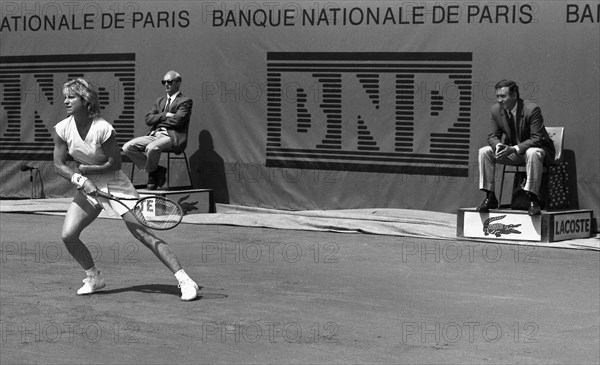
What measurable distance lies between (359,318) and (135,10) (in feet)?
25.5

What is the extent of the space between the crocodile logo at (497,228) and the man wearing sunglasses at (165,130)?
3818 mm

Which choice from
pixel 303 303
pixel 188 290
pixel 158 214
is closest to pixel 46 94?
pixel 158 214

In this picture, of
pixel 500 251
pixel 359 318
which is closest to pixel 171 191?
pixel 500 251

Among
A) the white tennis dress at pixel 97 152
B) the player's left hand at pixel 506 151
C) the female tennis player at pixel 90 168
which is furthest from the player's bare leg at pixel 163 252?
the player's left hand at pixel 506 151

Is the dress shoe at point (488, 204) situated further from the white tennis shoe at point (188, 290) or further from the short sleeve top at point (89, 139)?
the short sleeve top at point (89, 139)

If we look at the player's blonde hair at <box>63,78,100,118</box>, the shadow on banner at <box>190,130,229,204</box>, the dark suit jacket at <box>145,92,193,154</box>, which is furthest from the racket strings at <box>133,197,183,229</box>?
the shadow on banner at <box>190,130,229,204</box>

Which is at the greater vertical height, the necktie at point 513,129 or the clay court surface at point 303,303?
the necktie at point 513,129

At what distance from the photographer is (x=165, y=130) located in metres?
13.4

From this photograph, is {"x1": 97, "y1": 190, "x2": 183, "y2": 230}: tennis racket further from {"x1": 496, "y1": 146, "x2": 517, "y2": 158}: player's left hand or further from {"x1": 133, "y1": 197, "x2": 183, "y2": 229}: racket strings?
{"x1": 496, "y1": 146, "x2": 517, "y2": 158}: player's left hand

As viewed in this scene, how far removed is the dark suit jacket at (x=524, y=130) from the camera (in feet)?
37.0

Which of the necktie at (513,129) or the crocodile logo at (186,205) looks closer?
the necktie at (513,129)

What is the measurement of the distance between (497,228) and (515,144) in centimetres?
84

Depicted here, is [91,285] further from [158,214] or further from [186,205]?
[186,205]

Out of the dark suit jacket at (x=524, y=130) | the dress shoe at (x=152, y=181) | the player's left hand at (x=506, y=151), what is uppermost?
the dark suit jacket at (x=524, y=130)
